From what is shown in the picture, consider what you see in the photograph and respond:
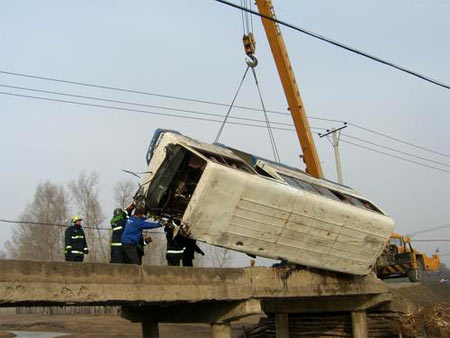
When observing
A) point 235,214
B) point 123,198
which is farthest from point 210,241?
point 123,198

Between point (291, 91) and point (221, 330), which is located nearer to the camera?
point (221, 330)

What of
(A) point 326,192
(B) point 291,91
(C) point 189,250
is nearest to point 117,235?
(C) point 189,250

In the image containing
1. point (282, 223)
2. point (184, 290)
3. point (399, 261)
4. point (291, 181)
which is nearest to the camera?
point (184, 290)

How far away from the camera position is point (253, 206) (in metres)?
9.12

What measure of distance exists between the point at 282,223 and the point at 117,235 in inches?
128

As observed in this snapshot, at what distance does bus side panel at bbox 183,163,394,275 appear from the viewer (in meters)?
8.66

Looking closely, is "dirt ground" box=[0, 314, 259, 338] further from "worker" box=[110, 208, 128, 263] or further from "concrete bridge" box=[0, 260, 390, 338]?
"worker" box=[110, 208, 128, 263]

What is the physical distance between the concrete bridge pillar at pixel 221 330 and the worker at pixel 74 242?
309cm

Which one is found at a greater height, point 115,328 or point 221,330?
point 221,330

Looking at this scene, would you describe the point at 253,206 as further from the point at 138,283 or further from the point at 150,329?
the point at 150,329

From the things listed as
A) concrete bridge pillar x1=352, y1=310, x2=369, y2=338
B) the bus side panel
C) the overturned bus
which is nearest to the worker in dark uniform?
the overturned bus

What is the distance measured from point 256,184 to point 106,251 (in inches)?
1704

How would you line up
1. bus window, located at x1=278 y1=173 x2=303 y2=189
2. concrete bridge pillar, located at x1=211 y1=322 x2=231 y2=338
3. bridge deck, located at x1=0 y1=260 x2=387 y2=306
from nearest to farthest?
bridge deck, located at x1=0 y1=260 x2=387 y2=306
concrete bridge pillar, located at x1=211 y1=322 x2=231 y2=338
bus window, located at x1=278 y1=173 x2=303 y2=189

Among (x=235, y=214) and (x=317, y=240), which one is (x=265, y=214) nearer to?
(x=235, y=214)
